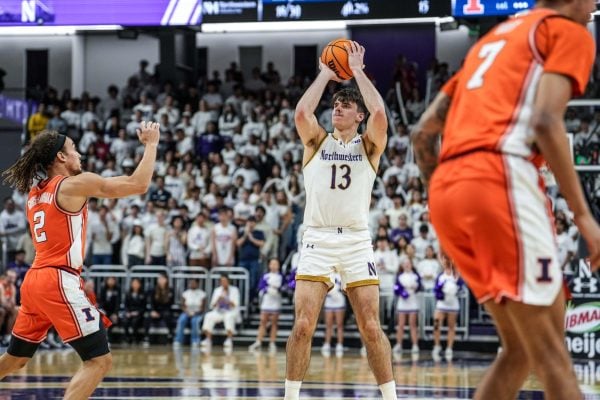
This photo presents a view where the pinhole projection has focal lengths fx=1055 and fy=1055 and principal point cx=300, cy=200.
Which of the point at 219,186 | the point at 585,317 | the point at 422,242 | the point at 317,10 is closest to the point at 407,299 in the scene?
the point at 422,242

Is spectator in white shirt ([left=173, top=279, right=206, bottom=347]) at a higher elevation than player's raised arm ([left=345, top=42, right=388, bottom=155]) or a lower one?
lower

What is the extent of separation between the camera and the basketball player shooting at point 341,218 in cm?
763

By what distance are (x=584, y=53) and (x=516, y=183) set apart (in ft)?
1.89

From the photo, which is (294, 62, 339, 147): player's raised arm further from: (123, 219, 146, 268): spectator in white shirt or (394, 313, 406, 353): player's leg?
(123, 219, 146, 268): spectator in white shirt

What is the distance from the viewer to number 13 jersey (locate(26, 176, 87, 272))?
6.87 meters

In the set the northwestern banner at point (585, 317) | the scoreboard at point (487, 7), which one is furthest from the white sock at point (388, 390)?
the scoreboard at point (487, 7)

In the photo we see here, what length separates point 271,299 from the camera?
61.0 ft

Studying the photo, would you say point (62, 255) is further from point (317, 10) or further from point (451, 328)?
point (317, 10)

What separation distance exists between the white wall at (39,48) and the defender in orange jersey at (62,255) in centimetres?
2431

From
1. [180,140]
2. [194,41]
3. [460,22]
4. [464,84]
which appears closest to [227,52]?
[194,41]

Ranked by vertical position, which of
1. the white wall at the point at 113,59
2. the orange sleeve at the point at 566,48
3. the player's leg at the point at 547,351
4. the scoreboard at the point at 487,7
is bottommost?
the player's leg at the point at 547,351

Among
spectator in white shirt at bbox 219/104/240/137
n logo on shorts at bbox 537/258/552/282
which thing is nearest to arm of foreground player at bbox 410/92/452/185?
n logo on shorts at bbox 537/258/552/282

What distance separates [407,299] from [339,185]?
10.2 metres

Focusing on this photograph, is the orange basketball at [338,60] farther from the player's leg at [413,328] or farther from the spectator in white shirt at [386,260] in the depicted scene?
the player's leg at [413,328]
